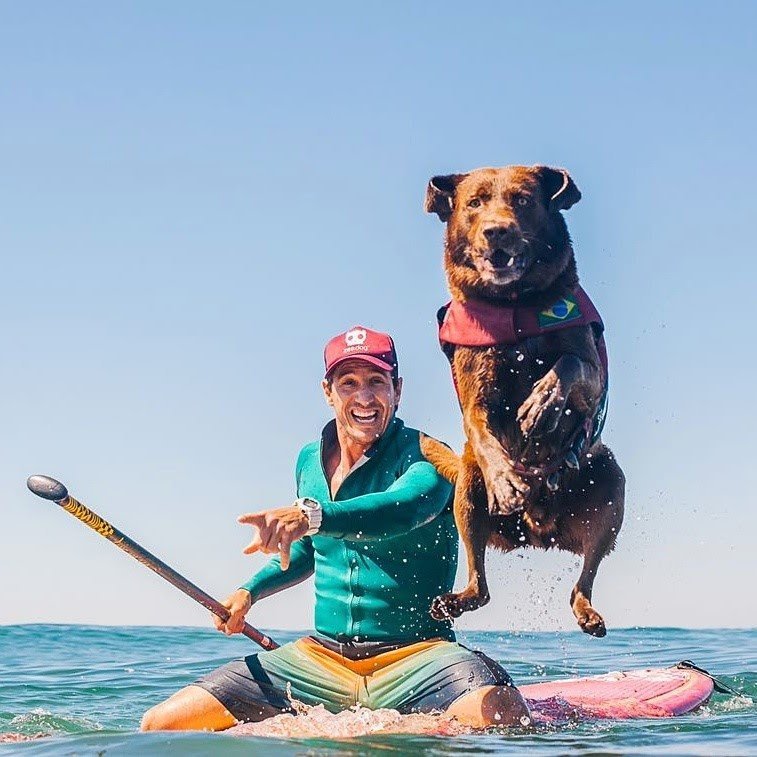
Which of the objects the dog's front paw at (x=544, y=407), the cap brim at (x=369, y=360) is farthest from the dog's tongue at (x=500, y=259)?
the cap brim at (x=369, y=360)

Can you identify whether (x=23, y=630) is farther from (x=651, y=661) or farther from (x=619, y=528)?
(x=619, y=528)

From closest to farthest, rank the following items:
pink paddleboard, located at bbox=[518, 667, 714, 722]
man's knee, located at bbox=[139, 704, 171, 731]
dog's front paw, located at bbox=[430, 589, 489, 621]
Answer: dog's front paw, located at bbox=[430, 589, 489, 621] < man's knee, located at bbox=[139, 704, 171, 731] < pink paddleboard, located at bbox=[518, 667, 714, 722]

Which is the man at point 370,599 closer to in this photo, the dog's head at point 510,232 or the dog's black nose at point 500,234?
the dog's head at point 510,232

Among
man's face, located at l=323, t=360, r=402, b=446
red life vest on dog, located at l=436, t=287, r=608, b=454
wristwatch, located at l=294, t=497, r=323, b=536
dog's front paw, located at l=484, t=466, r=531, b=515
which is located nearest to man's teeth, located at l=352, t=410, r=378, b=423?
→ man's face, located at l=323, t=360, r=402, b=446

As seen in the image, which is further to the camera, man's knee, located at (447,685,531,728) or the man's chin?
the man's chin

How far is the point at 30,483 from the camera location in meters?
5.02

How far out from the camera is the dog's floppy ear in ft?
16.6

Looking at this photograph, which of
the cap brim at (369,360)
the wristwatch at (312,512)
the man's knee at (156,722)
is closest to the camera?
the wristwatch at (312,512)

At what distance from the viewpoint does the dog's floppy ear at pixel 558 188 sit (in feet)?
16.6

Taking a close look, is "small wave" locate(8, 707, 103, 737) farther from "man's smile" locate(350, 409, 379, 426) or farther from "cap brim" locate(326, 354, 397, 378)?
"cap brim" locate(326, 354, 397, 378)

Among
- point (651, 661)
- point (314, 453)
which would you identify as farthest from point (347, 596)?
point (651, 661)

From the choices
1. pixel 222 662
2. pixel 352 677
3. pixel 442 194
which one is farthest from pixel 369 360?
pixel 222 662

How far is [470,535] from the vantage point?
524cm

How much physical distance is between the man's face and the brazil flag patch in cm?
96
